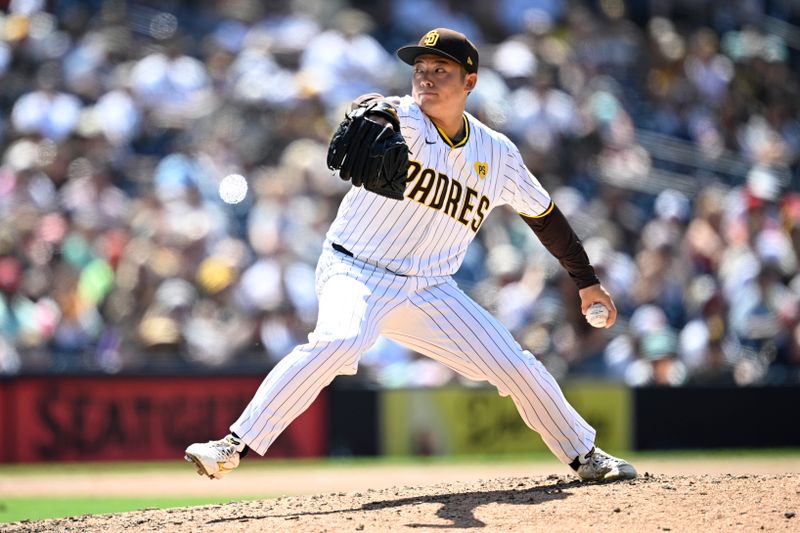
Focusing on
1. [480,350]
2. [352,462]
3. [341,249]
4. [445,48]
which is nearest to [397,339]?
[480,350]

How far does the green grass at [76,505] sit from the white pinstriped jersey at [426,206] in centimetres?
273

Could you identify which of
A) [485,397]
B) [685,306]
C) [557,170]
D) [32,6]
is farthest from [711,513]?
[32,6]

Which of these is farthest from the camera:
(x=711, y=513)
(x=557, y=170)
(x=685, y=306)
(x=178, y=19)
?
(x=178, y=19)

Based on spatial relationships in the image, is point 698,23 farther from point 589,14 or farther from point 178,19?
point 178,19

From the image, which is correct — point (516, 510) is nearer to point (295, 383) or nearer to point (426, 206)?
point (295, 383)

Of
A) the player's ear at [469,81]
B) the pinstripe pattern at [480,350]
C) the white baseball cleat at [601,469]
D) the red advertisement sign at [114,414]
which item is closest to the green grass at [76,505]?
the red advertisement sign at [114,414]

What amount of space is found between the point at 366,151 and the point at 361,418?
594cm

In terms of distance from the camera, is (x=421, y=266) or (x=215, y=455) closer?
(x=215, y=455)

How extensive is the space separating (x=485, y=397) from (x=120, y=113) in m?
4.41

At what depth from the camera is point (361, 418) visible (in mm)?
10672

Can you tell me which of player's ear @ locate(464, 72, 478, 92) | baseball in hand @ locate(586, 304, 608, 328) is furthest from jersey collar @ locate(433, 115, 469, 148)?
baseball in hand @ locate(586, 304, 608, 328)

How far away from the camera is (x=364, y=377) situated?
10.9 meters

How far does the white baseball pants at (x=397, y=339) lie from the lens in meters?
5.28

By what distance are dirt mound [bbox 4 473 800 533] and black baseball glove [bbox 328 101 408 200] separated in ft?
4.58
